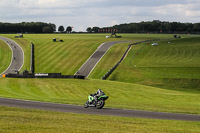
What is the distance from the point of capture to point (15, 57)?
135500 millimetres

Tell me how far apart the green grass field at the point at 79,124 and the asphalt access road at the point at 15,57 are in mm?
85674

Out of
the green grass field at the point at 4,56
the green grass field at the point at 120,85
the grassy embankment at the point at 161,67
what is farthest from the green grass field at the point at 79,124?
the green grass field at the point at 4,56

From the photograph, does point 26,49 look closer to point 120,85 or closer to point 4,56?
point 4,56

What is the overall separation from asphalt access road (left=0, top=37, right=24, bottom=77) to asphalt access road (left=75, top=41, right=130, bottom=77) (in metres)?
19.5

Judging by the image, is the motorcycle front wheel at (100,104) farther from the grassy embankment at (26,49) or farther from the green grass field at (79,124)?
the grassy embankment at (26,49)

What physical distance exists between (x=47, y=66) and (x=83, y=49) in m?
27.3

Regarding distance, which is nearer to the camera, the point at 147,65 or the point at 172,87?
the point at 172,87

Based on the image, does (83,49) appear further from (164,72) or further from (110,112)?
(110,112)

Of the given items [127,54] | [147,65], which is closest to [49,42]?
[127,54]

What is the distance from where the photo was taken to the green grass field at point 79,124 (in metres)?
23.4

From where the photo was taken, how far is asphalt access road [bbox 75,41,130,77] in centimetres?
10961

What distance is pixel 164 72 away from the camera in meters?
101

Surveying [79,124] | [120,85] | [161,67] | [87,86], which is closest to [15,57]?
[161,67]

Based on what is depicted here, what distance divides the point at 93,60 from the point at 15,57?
92.4 feet
